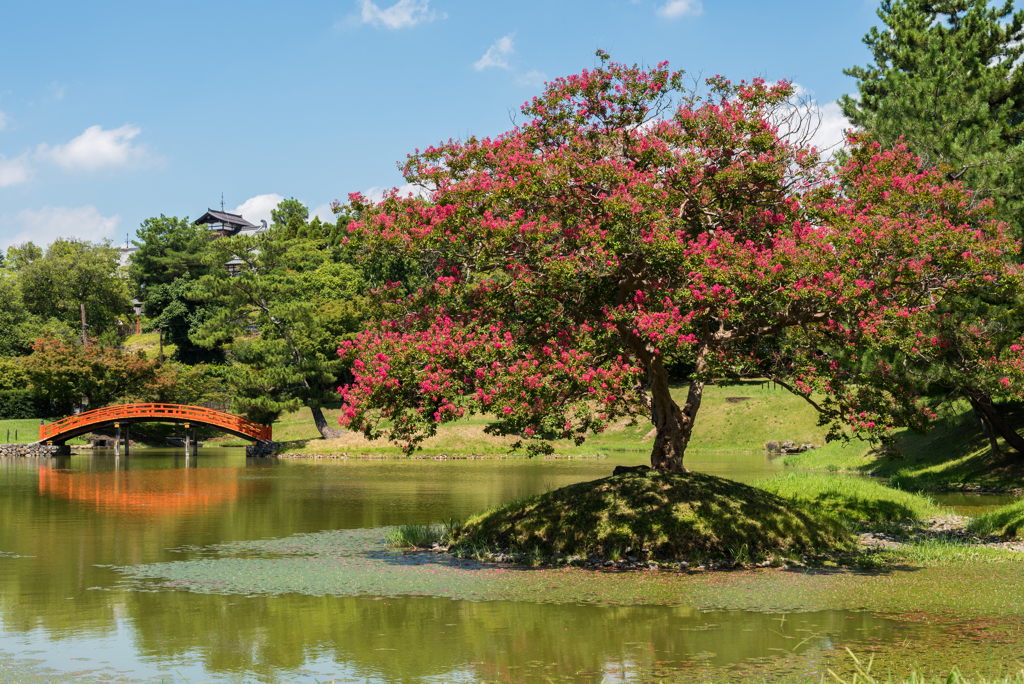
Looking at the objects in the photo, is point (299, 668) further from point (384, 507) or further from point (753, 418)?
point (753, 418)

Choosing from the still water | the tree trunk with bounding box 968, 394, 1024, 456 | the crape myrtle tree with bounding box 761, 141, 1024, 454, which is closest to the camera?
the still water

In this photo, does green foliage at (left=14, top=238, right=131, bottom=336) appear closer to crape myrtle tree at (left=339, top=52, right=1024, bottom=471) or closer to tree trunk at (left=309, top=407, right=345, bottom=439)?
tree trunk at (left=309, top=407, right=345, bottom=439)

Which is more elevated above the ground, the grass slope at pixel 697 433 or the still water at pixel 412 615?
the grass slope at pixel 697 433

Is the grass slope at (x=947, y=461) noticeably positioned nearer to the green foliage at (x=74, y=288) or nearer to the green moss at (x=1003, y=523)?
the green moss at (x=1003, y=523)

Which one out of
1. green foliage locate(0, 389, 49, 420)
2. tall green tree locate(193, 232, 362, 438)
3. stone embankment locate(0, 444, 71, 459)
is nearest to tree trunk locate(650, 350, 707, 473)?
tall green tree locate(193, 232, 362, 438)

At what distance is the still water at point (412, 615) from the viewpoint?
11.8 m

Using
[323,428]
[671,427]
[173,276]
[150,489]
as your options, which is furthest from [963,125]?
[173,276]

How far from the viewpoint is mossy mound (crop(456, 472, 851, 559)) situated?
2031 centimetres

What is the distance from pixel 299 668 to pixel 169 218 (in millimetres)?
122316

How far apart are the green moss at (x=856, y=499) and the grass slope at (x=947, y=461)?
499cm

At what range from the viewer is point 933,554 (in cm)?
2144

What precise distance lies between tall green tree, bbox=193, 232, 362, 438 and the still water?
42.2 m

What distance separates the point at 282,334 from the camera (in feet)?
244

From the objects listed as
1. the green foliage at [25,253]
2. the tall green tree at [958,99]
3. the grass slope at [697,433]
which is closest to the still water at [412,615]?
the tall green tree at [958,99]
